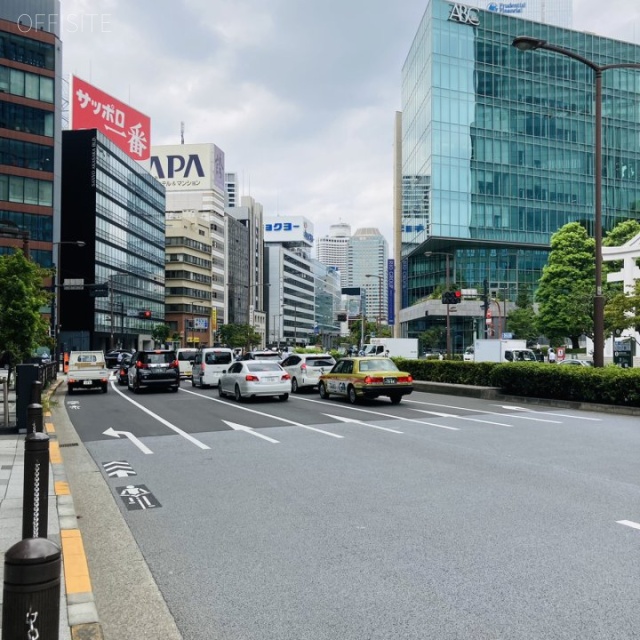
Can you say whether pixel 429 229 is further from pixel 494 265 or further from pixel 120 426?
pixel 120 426

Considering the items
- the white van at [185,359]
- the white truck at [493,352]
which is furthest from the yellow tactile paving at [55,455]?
the white truck at [493,352]

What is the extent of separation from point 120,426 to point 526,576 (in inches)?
489

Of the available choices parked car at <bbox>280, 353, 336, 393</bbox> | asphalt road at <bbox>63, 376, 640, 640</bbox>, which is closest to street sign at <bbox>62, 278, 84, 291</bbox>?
parked car at <bbox>280, 353, 336, 393</bbox>

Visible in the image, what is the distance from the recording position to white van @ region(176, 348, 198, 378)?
123 ft

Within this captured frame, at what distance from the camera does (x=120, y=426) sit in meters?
15.5

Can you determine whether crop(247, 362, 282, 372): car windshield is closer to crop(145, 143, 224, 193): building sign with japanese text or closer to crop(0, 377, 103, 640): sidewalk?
crop(0, 377, 103, 640): sidewalk

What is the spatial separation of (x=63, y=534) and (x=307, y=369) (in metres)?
19.8

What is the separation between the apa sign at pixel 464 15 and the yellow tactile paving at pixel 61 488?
8022cm

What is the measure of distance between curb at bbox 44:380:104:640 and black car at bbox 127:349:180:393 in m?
19.4

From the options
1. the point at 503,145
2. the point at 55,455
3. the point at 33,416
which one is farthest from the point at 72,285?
the point at 503,145

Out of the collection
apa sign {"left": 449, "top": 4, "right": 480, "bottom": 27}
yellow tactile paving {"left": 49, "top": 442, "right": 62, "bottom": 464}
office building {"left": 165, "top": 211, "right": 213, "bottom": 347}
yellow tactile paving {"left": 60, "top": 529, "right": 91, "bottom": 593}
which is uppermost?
apa sign {"left": 449, "top": 4, "right": 480, "bottom": 27}

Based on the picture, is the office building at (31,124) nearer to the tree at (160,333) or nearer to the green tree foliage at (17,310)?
the tree at (160,333)

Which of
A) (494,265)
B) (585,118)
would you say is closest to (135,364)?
(494,265)

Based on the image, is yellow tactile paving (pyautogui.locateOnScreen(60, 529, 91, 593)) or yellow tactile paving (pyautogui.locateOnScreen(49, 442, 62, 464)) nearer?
yellow tactile paving (pyautogui.locateOnScreen(60, 529, 91, 593))
